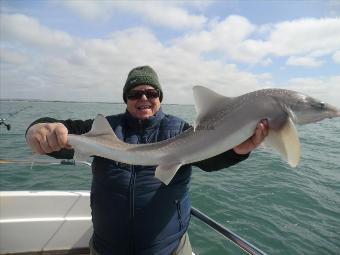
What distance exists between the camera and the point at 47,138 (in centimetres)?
292

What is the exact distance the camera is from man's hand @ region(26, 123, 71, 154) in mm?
2854

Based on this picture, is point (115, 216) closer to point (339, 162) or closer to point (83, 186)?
point (83, 186)

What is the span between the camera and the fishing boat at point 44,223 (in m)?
5.02

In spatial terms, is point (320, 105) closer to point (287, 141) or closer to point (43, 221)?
point (287, 141)

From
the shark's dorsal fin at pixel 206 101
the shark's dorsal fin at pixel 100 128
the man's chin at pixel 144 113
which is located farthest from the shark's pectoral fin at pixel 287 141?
the man's chin at pixel 144 113

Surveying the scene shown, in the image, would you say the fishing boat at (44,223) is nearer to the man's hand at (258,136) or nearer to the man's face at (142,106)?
the man's face at (142,106)

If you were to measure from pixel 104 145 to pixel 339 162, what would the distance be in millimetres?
15532

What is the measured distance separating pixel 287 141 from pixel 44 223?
13.7 ft

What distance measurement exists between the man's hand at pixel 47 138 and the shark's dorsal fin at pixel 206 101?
1.22 metres

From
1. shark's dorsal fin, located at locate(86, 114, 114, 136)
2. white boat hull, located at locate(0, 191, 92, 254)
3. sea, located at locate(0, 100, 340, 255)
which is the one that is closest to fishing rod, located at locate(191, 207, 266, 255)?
shark's dorsal fin, located at locate(86, 114, 114, 136)

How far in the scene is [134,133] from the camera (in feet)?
12.2

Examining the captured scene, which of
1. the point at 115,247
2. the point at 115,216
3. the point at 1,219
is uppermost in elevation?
the point at 115,216

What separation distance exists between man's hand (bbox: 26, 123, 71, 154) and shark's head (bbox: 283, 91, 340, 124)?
195 cm

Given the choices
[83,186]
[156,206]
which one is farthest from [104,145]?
[83,186]
